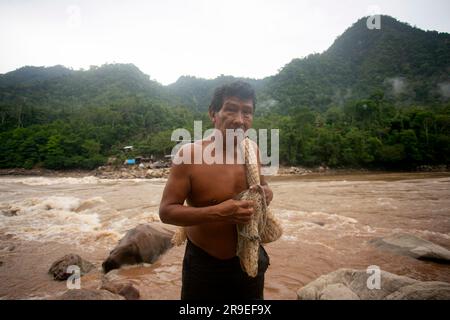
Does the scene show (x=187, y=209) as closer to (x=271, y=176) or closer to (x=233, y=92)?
(x=233, y=92)

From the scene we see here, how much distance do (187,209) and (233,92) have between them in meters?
0.81

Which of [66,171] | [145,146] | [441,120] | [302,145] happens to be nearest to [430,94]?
[441,120]

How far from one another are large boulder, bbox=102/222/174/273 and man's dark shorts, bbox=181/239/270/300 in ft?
→ 8.84

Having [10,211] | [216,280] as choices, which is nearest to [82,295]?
[216,280]

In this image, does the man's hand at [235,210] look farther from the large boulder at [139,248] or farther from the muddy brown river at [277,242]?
the large boulder at [139,248]

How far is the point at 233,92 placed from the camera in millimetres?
1753

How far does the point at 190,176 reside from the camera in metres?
1.67

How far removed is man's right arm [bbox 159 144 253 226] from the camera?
1470 millimetres

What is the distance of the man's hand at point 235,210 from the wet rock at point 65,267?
3281mm

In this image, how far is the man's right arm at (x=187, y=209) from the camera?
1470 mm

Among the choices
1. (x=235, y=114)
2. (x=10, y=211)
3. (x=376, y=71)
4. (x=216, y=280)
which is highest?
(x=376, y=71)

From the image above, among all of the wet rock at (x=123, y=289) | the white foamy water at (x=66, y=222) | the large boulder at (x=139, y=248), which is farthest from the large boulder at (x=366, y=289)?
the white foamy water at (x=66, y=222)

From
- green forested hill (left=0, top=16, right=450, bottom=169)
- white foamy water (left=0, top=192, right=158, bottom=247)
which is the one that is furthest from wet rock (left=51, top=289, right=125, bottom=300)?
green forested hill (left=0, top=16, right=450, bottom=169)

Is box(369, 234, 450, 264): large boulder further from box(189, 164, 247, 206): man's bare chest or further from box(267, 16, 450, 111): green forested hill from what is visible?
box(267, 16, 450, 111): green forested hill
